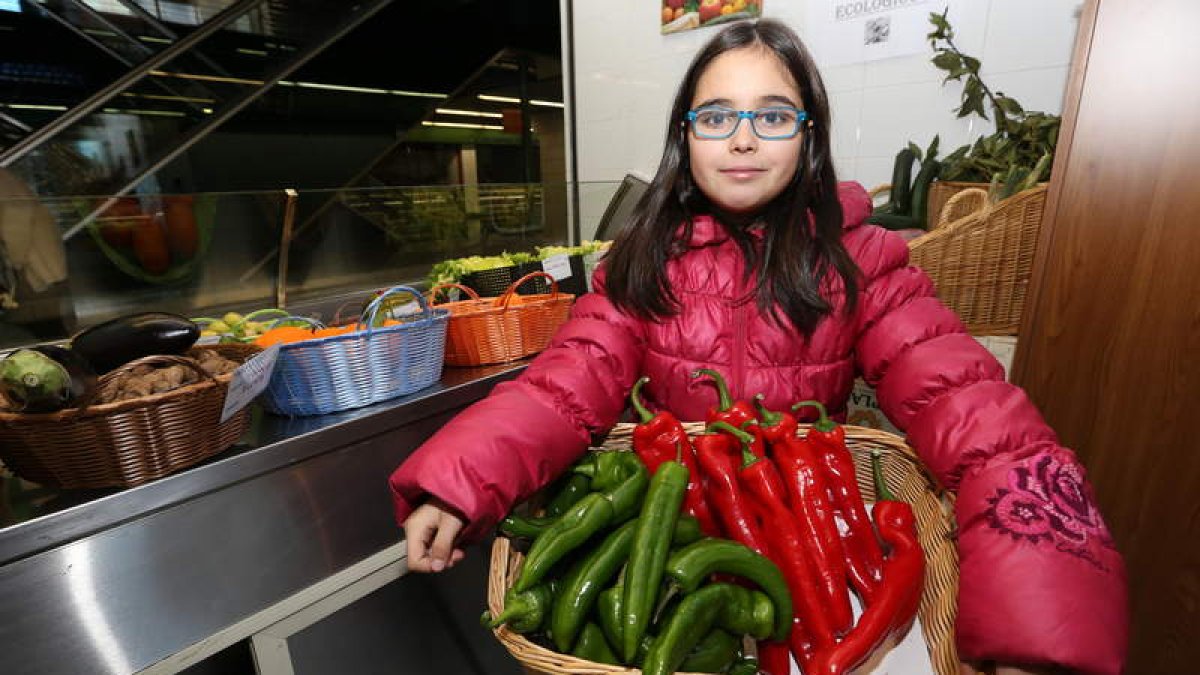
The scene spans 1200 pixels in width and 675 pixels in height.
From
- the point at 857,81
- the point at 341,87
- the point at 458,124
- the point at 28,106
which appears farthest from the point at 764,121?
the point at 341,87

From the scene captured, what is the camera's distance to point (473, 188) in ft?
7.32

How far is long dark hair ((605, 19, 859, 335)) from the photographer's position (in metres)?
1.18

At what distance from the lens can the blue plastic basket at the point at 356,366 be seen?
1.38 m

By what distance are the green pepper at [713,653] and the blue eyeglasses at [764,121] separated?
902 mm

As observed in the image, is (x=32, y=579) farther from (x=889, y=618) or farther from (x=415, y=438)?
(x=889, y=618)

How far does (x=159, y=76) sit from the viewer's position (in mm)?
3918

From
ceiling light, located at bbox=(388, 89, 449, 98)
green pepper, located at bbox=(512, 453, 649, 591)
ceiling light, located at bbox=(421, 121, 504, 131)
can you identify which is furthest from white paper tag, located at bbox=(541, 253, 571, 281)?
ceiling light, located at bbox=(388, 89, 449, 98)

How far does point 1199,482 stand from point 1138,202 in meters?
0.75

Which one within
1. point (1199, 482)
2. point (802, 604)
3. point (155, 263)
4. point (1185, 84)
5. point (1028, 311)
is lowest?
point (1199, 482)

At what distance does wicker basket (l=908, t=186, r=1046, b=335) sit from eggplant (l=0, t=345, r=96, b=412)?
2138 millimetres

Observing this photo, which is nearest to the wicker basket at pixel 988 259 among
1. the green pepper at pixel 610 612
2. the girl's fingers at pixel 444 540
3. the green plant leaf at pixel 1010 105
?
the green plant leaf at pixel 1010 105

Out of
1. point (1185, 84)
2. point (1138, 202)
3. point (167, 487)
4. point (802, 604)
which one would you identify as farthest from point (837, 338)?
point (167, 487)

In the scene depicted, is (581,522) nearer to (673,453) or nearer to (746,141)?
(673,453)

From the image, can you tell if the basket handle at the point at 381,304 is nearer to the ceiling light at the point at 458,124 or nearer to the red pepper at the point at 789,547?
the red pepper at the point at 789,547
